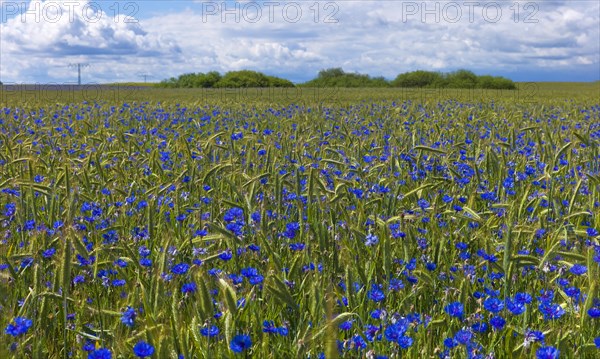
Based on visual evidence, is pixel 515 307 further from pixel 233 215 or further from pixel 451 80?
pixel 451 80

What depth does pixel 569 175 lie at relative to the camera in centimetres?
495

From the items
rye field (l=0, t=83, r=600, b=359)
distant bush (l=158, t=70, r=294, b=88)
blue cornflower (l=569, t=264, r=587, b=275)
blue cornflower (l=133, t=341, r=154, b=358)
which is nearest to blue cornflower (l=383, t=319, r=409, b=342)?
rye field (l=0, t=83, r=600, b=359)

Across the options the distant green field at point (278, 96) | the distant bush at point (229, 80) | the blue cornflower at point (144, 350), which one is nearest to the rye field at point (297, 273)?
the blue cornflower at point (144, 350)

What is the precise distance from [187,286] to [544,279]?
5.60ft

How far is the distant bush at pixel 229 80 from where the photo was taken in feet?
146

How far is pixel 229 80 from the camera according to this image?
45.8 metres

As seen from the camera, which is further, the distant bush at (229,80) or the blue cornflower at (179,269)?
the distant bush at (229,80)

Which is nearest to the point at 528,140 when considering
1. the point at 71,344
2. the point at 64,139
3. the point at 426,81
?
the point at 64,139

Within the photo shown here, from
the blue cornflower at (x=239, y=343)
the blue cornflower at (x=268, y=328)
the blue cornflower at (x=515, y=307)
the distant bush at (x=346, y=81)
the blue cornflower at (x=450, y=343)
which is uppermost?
the distant bush at (x=346, y=81)

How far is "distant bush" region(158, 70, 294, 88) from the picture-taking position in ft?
146

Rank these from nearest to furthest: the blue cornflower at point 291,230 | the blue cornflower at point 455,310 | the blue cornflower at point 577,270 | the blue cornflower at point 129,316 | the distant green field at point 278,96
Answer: the blue cornflower at point 129,316, the blue cornflower at point 455,310, the blue cornflower at point 577,270, the blue cornflower at point 291,230, the distant green field at point 278,96

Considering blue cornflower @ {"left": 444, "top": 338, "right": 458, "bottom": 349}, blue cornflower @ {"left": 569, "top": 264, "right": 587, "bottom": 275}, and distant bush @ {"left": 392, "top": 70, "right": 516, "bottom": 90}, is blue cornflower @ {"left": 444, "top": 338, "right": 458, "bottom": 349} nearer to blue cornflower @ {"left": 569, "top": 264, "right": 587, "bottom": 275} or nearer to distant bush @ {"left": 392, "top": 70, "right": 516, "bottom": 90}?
blue cornflower @ {"left": 569, "top": 264, "right": 587, "bottom": 275}

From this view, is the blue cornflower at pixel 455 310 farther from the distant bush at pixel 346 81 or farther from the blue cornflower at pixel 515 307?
the distant bush at pixel 346 81

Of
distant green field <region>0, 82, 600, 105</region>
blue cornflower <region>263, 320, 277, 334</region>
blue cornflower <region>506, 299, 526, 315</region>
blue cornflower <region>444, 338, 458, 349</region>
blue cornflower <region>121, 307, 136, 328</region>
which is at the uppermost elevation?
distant green field <region>0, 82, 600, 105</region>
